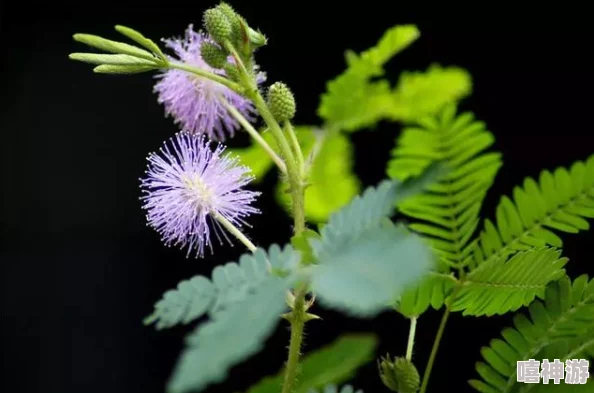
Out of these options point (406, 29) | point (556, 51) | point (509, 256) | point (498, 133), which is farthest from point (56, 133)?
point (509, 256)

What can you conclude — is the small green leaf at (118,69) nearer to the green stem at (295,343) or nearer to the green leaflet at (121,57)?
the green leaflet at (121,57)

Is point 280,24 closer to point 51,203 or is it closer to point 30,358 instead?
point 51,203

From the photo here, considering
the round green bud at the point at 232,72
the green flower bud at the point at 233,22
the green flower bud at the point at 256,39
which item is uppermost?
the green flower bud at the point at 233,22

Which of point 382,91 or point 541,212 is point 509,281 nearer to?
point 541,212

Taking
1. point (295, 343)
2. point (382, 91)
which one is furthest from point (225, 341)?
point (382, 91)

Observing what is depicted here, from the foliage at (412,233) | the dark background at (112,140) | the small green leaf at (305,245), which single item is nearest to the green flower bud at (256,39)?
the foliage at (412,233)

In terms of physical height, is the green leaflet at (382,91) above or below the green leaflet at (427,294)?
above

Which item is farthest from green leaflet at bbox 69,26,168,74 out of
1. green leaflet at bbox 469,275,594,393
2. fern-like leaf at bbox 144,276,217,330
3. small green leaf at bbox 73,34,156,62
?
green leaflet at bbox 469,275,594,393
